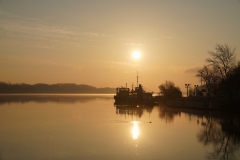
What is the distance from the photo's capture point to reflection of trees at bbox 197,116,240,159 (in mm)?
22281

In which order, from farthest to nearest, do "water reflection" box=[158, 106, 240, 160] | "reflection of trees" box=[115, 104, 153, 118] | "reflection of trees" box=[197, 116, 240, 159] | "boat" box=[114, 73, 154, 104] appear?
"boat" box=[114, 73, 154, 104] → "reflection of trees" box=[115, 104, 153, 118] → "reflection of trees" box=[197, 116, 240, 159] → "water reflection" box=[158, 106, 240, 160]

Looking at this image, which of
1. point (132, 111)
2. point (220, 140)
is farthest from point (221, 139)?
point (132, 111)

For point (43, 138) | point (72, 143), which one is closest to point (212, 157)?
point (72, 143)

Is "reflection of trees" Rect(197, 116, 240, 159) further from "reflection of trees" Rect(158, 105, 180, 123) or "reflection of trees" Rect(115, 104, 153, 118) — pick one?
"reflection of trees" Rect(115, 104, 153, 118)

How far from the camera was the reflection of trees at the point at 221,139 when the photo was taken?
22.3m

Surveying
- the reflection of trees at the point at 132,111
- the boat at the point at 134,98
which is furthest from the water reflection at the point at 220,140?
the boat at the point at 134,98

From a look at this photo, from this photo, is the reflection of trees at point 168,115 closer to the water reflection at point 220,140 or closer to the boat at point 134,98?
the water reflection at point 220,140

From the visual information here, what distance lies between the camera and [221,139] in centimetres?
2823

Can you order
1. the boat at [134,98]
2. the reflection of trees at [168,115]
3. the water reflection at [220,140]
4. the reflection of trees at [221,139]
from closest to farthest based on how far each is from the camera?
the water reflection at [220,140] < the reflection of trees at [221,139] < the reflection of trees at [168,115] < the boat at [134,98]

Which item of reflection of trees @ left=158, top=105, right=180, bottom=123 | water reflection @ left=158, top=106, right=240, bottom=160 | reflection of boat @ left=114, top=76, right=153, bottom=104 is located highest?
reflection of boat @ left=114, top=76, right=153, bottom=104

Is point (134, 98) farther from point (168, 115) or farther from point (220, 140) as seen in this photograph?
point (220, 140)

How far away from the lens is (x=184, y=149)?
915 inches

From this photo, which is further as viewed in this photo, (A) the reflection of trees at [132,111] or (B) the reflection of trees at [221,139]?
(A) the reflection of trees at [132,111]

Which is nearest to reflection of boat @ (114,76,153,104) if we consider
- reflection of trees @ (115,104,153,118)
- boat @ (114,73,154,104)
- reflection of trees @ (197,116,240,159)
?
boat @ (114,73,154,104)
